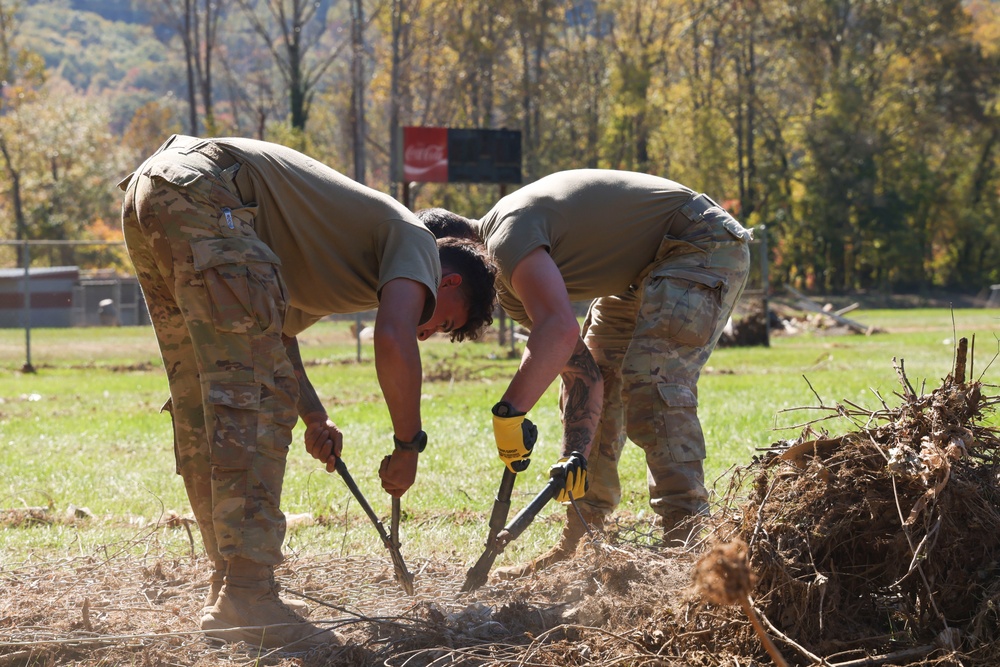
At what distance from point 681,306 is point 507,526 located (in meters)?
1.04

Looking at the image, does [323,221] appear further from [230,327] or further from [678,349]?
[678,349]

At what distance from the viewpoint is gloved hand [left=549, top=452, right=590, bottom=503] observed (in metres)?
3.19

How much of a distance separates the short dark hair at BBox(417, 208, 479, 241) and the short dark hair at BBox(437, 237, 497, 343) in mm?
213

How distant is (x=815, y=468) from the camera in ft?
8.59

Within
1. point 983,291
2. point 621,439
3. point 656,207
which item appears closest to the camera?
point 656,207

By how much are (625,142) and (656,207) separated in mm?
34508

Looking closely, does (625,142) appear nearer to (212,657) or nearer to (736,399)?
(736,399)

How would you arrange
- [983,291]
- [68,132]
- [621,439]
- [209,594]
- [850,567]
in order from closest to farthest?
[850,567] < [209,594] < [621,439] < [983,291] < [68,132]

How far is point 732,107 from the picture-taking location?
39.8 meters

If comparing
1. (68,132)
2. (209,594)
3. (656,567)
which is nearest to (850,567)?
(656,567)

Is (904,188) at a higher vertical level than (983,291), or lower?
higher

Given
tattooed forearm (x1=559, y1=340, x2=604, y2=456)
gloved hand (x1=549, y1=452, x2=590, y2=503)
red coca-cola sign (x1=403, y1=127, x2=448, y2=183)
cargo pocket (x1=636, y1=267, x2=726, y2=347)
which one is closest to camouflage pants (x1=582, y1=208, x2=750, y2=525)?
cargo pocket (x1=636, y1=267, x2=726, y2=347)

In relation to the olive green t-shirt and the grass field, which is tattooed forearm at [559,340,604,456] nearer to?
the grass field

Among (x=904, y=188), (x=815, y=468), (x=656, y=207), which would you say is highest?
(x=904, y=188)
